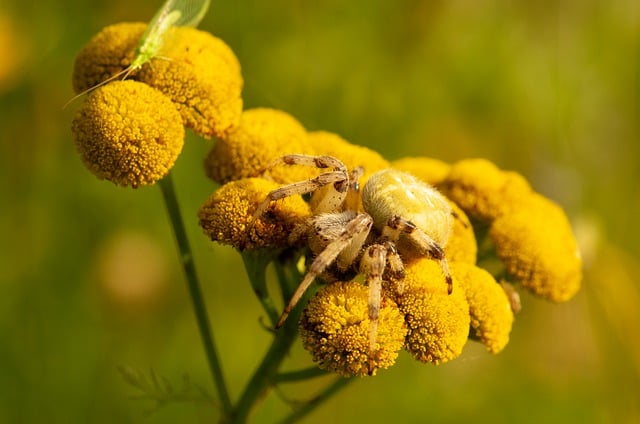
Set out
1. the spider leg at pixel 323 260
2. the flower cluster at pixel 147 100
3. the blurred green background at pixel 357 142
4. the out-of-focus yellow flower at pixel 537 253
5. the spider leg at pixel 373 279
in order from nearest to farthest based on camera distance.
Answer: the spider leg at pixel 373 279 < the spider leg at pixel 323 260 < the flower cluster at pixel 147 100 < the out-of-focus yellow flower at pixel 537 253 < the blurred green background at pixel 357 142

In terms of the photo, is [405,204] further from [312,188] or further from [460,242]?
[460,242]

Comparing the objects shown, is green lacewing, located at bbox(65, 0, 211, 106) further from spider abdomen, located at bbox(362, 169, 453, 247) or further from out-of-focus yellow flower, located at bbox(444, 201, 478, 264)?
out-of-focus yellow flower, located at bbox(444, 201, 478, 264)

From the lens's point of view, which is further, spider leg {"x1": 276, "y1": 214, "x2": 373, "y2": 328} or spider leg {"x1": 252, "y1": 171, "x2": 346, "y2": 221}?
spider leg {"x1": 252, "y1": 171, "x2": 346, "y2": 221}

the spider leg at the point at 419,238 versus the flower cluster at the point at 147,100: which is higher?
the flower cluster at the point at 147,100

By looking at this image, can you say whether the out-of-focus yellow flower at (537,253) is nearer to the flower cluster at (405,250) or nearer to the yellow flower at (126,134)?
the flower cluster at (405,250)

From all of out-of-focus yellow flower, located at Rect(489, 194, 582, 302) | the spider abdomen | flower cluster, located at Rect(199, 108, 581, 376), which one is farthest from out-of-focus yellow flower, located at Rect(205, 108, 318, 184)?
out-of-focus yellow flower, located at Rect(489, 194, 582, 302)

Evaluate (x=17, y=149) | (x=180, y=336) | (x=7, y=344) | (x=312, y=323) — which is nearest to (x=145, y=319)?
(x=180, y=336)

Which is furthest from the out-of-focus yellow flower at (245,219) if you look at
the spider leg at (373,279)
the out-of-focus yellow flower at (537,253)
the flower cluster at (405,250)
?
the out-of-focus yellow flower at (537,253)
